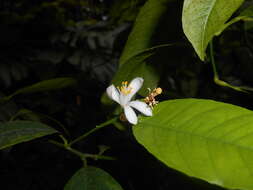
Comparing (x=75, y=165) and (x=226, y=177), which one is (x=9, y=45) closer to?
(x=75, y=165)

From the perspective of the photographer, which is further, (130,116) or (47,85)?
(47,85)

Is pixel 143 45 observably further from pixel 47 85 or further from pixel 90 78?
pixel 90 78

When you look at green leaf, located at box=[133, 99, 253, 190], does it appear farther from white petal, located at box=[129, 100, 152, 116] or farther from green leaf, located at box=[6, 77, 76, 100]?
green leaf, located at box=[6, 77, 76, 100]

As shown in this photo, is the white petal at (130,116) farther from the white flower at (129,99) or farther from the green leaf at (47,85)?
the green leaf at (47,85)

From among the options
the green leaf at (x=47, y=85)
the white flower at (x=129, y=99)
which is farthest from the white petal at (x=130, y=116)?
the green leaf at (x=47, y=85)

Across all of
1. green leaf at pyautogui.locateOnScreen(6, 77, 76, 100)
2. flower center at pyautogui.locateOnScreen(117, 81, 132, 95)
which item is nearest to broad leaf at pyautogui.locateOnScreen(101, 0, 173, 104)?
flower center at pyautogui.locateOnScreen(117, 81, 132, 95)

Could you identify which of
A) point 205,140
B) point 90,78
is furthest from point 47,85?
point 90,78

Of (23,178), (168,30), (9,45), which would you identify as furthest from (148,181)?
(9,45)
